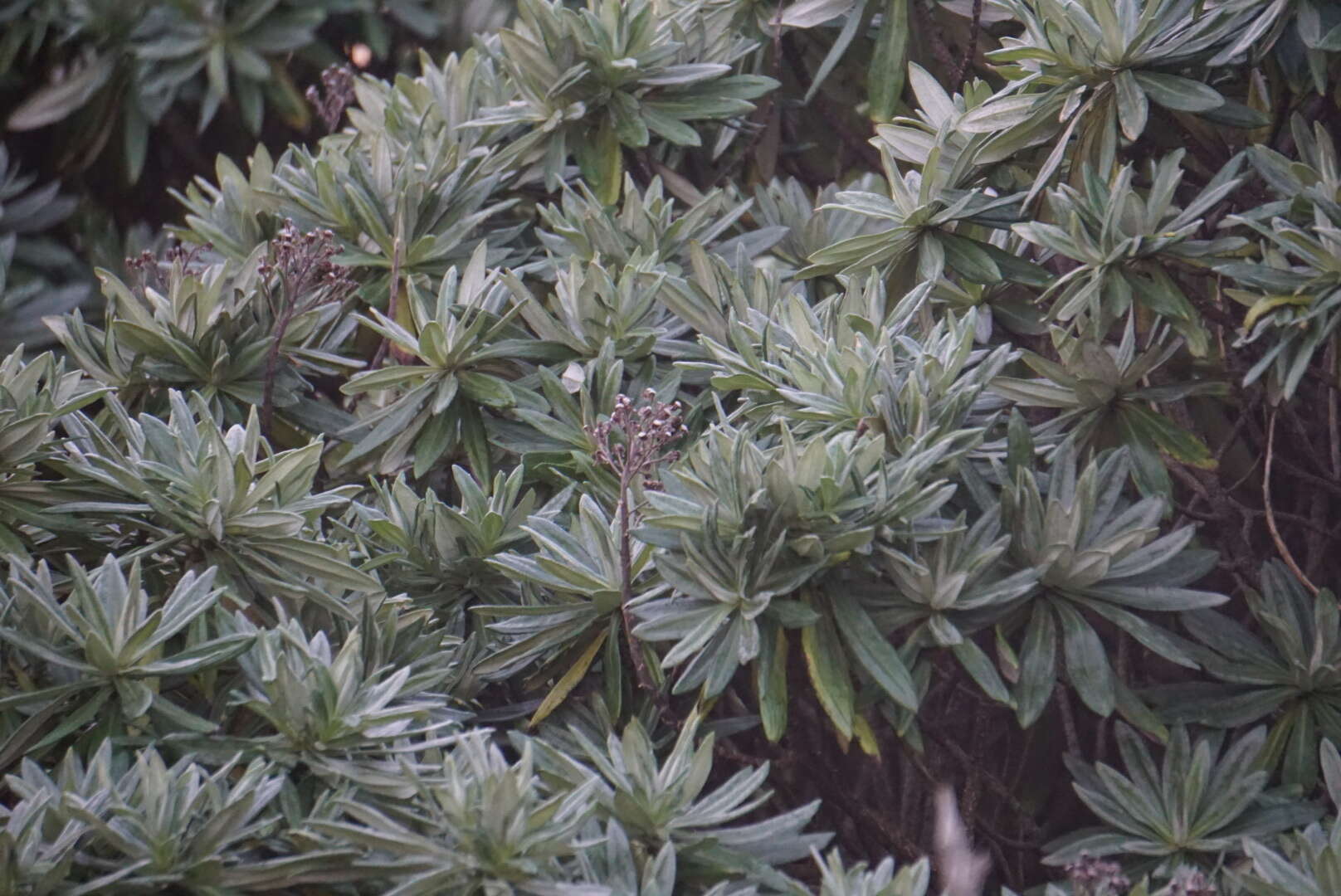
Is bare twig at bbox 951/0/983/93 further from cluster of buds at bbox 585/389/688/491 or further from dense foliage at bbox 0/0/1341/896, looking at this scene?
cluster of buds at bbox 585/389/688/491

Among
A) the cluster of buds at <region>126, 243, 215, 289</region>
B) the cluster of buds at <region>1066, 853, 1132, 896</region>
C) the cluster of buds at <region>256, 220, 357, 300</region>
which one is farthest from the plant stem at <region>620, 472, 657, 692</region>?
the cluster of buds at <region>126, 243, 215, 289</region>

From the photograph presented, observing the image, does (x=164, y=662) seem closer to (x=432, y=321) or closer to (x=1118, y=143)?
(x=432, y=321)

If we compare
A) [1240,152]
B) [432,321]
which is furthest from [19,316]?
[1240,152]

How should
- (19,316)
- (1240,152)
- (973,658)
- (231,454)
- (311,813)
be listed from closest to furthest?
(311,813) → (973,658) → (231,454) → (1240,152) → (19,316)

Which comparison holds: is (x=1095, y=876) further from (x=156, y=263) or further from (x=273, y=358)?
(x=156, y=263)

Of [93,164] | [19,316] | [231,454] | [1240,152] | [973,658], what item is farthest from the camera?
[93,164]

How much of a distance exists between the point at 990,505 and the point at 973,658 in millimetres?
221

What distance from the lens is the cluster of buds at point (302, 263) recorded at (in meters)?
2.08

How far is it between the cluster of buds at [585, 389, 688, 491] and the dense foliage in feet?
0.04

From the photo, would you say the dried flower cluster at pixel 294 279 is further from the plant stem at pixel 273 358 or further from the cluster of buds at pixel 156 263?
the cluster of buds at pixel 156 263

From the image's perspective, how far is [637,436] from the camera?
5.57 feet

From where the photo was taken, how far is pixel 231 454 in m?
1.75

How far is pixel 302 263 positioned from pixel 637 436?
0.71 m

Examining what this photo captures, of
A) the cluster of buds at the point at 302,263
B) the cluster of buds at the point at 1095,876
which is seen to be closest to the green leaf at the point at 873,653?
the cluster of buds at the point at 1095,876
